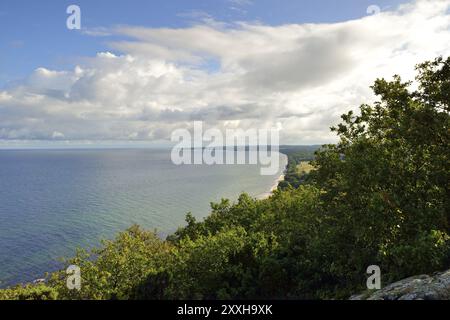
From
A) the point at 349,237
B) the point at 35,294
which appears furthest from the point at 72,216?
the point at 349,237

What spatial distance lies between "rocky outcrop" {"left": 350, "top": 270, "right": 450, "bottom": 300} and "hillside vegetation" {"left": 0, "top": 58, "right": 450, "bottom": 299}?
9.25ft

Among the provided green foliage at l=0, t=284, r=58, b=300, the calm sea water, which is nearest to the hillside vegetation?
green foliage at l=0, t=284, r=58, b=300

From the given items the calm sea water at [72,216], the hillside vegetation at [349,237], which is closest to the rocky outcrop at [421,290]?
the hillside vegetation at [349,237]

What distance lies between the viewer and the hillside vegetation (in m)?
23.6

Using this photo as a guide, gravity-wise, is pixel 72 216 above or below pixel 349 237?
below

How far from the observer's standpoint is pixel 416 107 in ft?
83.2

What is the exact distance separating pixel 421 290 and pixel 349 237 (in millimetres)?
11767

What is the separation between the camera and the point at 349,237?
27.8m

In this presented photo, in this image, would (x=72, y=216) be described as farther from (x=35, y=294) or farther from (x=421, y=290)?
(x=421, y=290)

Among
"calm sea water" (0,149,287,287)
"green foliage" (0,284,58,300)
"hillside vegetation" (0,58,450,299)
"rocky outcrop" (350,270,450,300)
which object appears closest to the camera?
"rocky outcrop" (350,270,450,300)

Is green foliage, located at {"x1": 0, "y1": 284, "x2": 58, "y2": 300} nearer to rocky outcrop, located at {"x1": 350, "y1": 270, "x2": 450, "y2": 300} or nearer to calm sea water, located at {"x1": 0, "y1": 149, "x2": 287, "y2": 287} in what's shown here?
rocky outcrop, located at {"x1": 350, "y1": 270, "x2": 450, "y2": 300}

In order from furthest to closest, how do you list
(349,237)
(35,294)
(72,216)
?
(72,216), (35,294), (349,237)

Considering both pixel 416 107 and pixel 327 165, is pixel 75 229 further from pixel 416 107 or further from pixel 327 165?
pixel 416 107

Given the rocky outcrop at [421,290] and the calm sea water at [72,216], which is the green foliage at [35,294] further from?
the calm sea water at [72,216]
